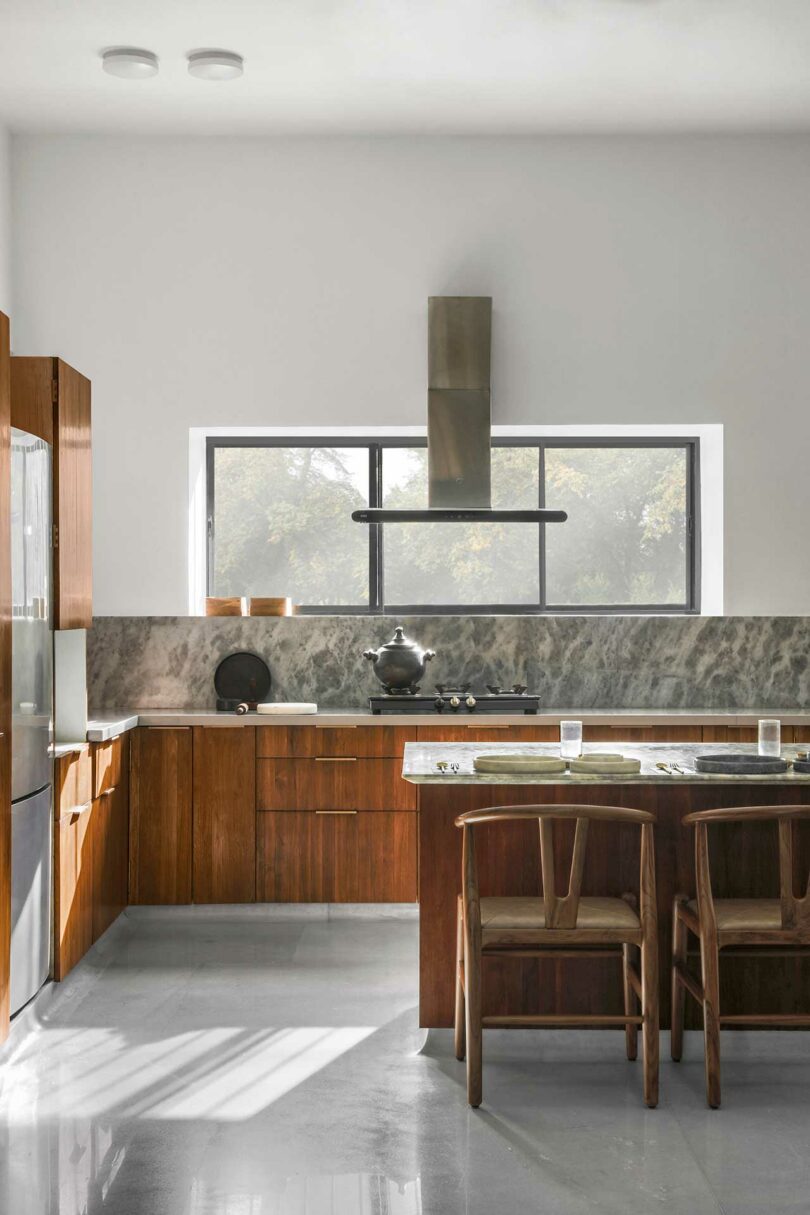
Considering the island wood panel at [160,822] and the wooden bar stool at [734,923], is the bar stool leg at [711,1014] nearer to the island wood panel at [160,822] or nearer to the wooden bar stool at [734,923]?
the wooden bar stool at [734,923]

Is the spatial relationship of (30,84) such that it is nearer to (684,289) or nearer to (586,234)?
(586,234)

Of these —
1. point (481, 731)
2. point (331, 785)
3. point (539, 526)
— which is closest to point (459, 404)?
point (539, 526)

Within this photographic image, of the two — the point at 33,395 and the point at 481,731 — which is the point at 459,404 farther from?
the point at 33,395

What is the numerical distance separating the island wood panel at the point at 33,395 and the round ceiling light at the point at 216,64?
1.58m

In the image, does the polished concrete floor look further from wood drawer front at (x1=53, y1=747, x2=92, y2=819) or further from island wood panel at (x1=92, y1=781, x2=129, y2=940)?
wood drawer front at (x1=53, y1=747, x2=92, y2=819)

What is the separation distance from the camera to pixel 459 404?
5.59 m

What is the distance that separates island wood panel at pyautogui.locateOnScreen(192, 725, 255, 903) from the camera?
5137 mm

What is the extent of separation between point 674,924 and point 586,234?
11.8 ft

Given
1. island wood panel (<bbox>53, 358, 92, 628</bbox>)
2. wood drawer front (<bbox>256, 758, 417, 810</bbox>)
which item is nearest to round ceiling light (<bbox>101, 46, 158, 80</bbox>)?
island wood panel (<bbox>53, 358, 92, 628</bbox>)

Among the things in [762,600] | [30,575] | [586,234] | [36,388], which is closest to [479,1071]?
[30,575]

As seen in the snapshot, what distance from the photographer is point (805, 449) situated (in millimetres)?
5723

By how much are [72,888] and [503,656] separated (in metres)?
2.42

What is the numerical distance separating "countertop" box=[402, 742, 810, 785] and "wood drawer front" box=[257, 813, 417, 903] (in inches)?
44.2

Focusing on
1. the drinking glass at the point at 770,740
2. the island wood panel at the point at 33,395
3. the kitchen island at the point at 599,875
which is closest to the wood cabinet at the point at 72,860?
the island wood panel at the point at 33,395
